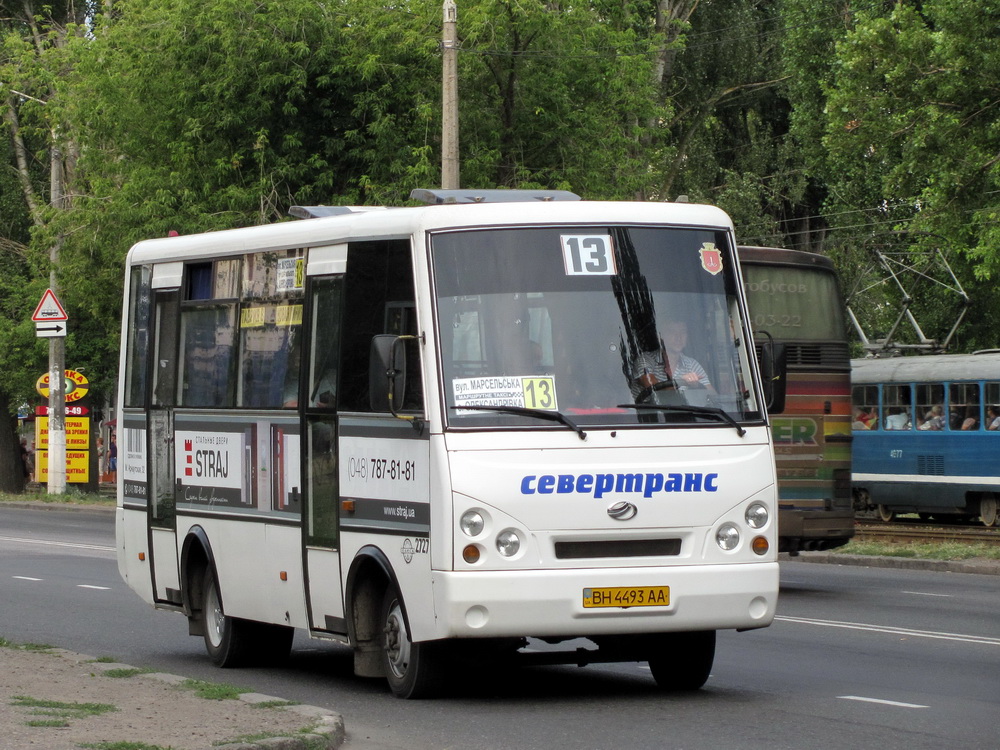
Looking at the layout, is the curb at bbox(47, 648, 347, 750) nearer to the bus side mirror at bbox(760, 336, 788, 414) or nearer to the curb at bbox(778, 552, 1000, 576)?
the bus side mirror at bbox(760, 336, 788, 414)

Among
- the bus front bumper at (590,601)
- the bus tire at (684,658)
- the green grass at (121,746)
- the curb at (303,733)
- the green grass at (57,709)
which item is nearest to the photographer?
the green grass at (121,746)

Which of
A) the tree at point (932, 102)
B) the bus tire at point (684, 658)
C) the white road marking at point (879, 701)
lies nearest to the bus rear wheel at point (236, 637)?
the bus tire at point (684, 658)

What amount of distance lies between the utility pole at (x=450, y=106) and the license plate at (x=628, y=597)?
14.2 metres

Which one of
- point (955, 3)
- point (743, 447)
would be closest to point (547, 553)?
point (743, 447)

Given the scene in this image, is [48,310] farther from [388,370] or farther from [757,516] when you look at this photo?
[757,516]

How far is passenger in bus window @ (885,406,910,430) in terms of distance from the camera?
107 feet

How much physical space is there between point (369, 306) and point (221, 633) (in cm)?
312

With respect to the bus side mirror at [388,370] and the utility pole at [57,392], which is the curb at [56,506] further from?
the bus side mirror at [388,370]

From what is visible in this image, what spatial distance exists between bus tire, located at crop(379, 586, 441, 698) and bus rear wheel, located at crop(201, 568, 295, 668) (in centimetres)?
209

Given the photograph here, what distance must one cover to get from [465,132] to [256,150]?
3484 millimetres

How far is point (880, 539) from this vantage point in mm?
28094

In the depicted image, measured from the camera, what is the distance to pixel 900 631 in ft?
46.4

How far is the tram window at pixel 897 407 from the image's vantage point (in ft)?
107

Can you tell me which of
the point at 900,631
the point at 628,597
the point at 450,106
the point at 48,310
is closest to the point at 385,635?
the point at 628,597
